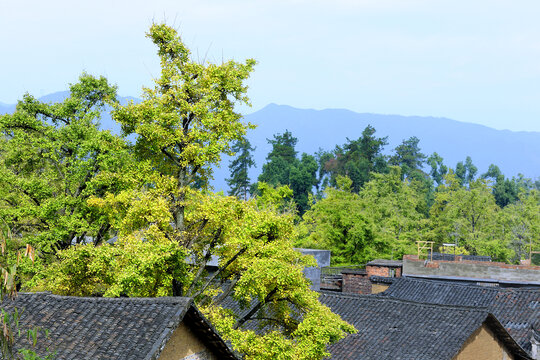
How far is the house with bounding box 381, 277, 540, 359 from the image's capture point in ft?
109

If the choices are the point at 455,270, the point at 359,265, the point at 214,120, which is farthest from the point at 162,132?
the point at 359,265

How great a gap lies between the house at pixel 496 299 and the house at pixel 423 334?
10.3 feet

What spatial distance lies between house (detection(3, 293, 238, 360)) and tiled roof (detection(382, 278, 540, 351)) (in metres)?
21.2

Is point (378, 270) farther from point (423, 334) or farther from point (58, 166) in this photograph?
point (58, 166)

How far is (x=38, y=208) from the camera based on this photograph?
3092 centimetres

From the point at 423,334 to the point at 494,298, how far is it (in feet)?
32.5

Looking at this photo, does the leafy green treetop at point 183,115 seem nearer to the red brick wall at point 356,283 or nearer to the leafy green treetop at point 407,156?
the red brick wall at point 356,283

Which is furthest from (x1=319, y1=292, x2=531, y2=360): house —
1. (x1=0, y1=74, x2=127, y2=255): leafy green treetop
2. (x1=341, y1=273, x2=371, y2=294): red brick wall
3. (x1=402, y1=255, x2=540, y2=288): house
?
(x1=402, y1=255, x2=540, y2=288): house

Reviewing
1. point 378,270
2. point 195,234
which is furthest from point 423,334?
point 378,270

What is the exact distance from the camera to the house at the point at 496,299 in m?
33.2

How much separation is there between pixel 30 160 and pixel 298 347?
67.3 ft

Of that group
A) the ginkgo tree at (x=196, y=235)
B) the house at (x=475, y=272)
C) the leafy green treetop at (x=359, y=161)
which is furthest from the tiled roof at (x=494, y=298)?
the leafy green treetop at (x=359, y=161)

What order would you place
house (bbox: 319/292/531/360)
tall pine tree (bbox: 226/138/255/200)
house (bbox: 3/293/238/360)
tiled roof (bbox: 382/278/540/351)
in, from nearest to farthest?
house (bbox: 3/293/238/360), house (bbox: 319/292/531/360), tiled roof (bbox: 382/278/540/351), tall pine tree (bbox: 226/138/255/200)

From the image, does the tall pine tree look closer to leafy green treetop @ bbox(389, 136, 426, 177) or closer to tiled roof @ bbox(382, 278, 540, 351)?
leafy green treetop @ bbox(389, 136, 426, 177)
